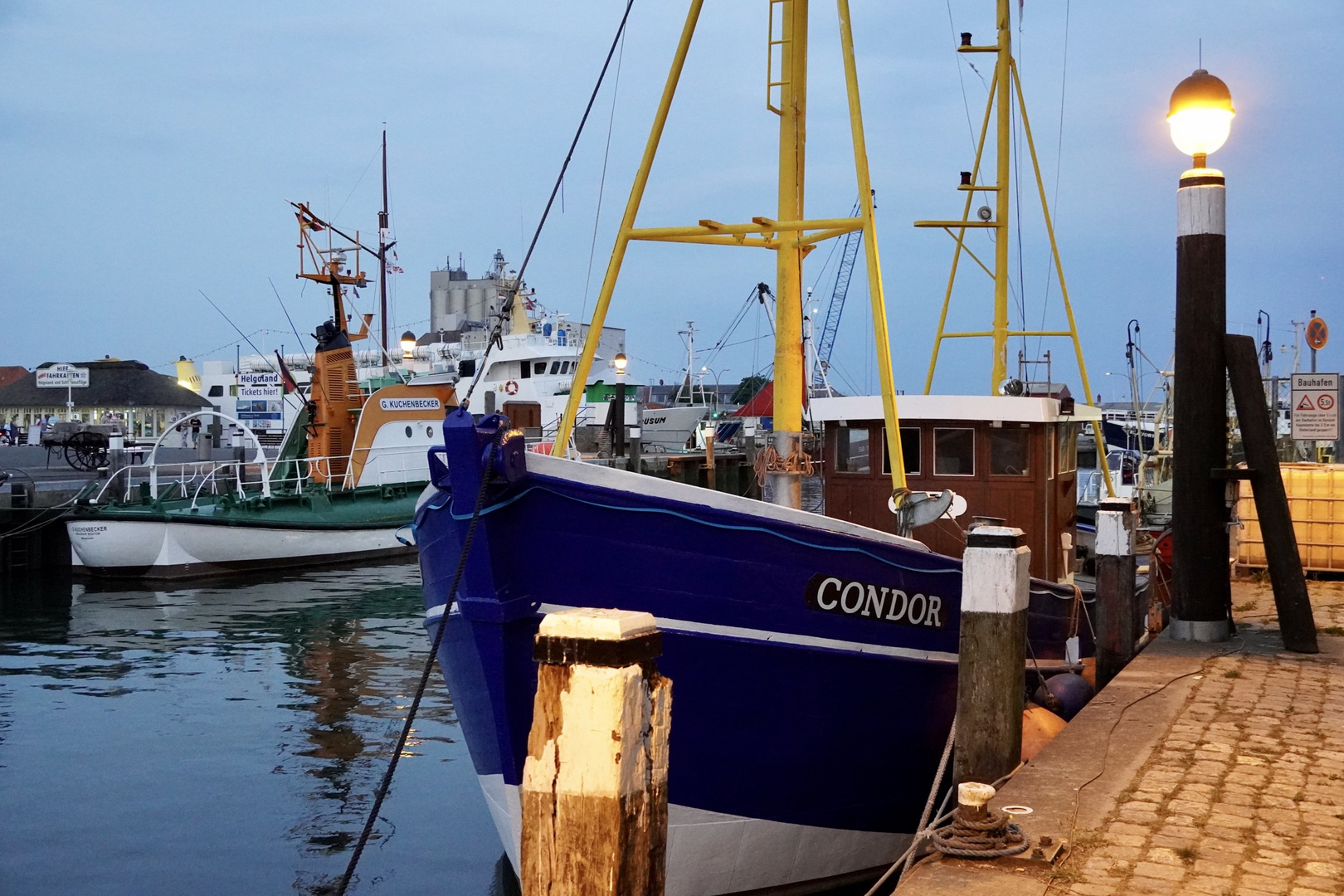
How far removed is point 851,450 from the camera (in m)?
9.77

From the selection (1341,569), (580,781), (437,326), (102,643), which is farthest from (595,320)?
(437,326)

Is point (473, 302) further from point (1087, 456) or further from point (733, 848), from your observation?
point (733, 848)

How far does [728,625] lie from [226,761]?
6.48 metres

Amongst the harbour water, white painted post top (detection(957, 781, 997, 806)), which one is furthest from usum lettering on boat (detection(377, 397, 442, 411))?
white painted post top (detection(957, 781, 997, 806))

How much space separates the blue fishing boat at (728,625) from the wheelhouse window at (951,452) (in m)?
2.05

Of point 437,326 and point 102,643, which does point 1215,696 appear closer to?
point 102,643

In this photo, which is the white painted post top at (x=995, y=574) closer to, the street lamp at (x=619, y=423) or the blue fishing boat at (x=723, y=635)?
the blue fishing boat at (x=723, y=635)

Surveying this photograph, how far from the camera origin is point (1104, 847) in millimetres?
4297

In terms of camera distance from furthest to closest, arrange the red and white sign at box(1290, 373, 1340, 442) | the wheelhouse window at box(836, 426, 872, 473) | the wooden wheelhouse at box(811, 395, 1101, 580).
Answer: the red and white sign at box(1290, 373, 1340, 442), the wheelhouse window at box(836, 426, 872, 473), the wooden wheelhouse at box(811, 395, 1101, 580)

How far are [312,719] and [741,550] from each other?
24.7ft

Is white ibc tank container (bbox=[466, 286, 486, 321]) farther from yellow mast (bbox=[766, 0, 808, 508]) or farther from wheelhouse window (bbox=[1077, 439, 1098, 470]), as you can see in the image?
yellow mast (bbox=[766, 0, 808, 508])

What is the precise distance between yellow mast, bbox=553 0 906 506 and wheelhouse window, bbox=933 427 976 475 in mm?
1701

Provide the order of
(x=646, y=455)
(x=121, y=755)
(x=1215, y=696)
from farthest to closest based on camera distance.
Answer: (x=646, y=455) < (x=121, y=755) < (x=1215, y=696)

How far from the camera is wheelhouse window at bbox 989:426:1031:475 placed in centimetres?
920
